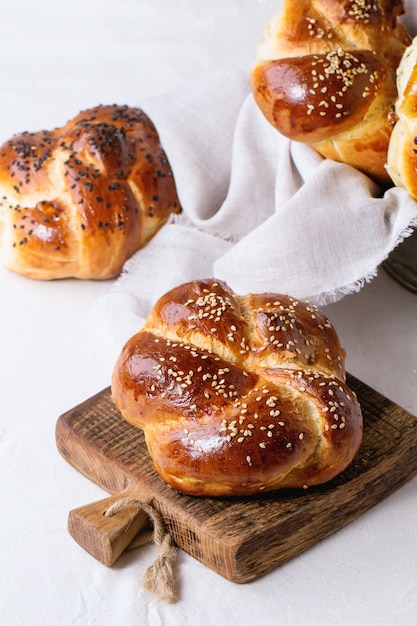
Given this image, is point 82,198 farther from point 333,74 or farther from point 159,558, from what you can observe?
point 159,558

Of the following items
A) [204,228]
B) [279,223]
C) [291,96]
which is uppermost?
[291,96]

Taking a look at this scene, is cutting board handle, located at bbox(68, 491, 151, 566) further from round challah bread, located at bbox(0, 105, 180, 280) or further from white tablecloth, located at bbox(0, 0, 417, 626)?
round challah bread, located at bbox(0, 105, 180, 280)

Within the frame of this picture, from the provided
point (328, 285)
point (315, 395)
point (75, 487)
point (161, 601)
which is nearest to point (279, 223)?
point (328, 285)

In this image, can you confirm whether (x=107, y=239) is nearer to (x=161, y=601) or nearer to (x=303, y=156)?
(x=303, y=156)

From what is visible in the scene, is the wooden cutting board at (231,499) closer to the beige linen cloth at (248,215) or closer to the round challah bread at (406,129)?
the beige linen cloth at (248,215)

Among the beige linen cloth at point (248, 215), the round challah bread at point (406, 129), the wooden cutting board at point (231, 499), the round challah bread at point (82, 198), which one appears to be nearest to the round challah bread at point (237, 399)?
the wooden cutting board at point (231, 499)
